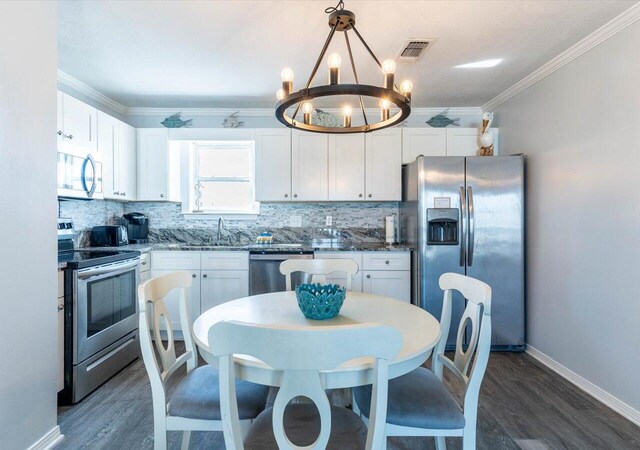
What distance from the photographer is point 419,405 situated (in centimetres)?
133

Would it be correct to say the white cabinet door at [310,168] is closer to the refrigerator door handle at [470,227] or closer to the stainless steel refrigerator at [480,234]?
the stainless steel refrigerator at [480,234]

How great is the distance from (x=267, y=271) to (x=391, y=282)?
1.22m

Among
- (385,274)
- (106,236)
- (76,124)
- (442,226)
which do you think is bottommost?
(385,274)

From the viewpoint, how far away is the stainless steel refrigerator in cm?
307

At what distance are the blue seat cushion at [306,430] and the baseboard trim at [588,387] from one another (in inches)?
78.4

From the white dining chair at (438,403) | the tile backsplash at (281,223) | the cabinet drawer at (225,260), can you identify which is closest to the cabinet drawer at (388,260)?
the tile backsplash at (281,223)

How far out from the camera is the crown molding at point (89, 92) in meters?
2.97

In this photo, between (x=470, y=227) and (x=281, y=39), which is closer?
(x=281, y=39)

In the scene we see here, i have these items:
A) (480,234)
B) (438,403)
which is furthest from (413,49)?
(438,403)

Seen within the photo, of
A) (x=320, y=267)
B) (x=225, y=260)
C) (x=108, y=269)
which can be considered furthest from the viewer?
(x=225, y=260)

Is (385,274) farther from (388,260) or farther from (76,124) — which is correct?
(76,124)

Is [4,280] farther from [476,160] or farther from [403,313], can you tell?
[476,160]

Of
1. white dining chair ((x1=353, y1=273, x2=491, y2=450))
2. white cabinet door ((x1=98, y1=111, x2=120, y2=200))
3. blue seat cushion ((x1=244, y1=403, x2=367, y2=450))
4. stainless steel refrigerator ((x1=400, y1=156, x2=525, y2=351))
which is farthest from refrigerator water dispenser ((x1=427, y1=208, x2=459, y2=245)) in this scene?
white cabinet door ((x1=98, y1=111, x2=120, y2=200))

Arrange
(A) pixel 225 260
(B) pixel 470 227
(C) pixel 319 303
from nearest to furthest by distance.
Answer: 1. (C) pixel 319 303
2. (B) pixel 470 227
3. (A) pixel 225 260
